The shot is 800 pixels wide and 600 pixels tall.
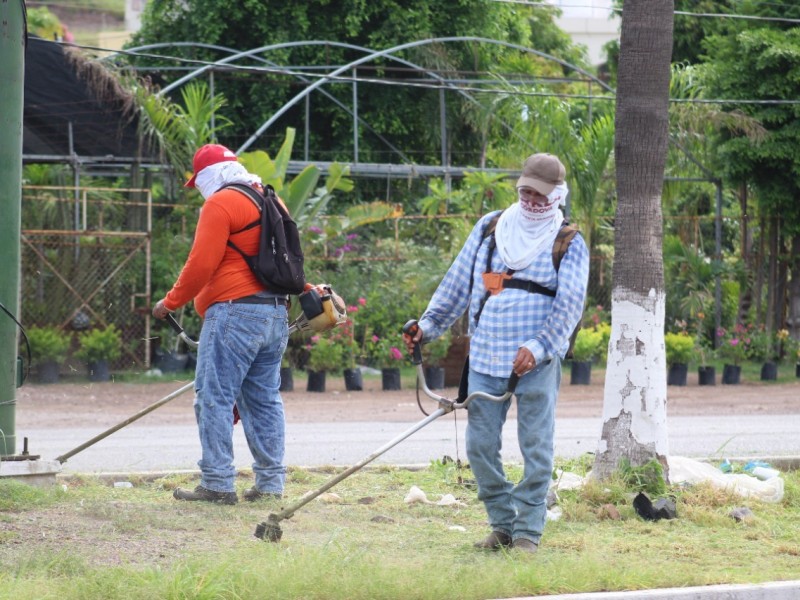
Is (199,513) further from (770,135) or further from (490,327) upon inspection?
(770,135)

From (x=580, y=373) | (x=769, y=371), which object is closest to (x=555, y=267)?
(x=580, y=373)

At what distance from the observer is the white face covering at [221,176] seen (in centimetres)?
708

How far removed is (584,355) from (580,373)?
29 centimetres

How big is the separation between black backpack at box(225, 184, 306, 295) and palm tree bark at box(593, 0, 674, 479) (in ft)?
6.61

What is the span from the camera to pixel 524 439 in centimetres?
593

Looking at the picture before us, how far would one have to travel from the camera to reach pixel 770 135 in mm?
A: 19609

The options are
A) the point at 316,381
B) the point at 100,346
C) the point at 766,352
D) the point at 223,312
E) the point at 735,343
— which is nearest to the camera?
the point at 223,312

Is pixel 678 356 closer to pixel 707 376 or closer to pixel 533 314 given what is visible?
pixel 707 376

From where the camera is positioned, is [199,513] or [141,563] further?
[199,513]

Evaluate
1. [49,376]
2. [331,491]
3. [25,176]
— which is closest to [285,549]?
[331,491]

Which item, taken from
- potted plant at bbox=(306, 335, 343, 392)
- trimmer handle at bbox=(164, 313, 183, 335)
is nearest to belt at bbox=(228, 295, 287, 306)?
trimmer handle at bbox=(164, 313, 183, 335)

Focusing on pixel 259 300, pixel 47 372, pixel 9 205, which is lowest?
pixel 47 372

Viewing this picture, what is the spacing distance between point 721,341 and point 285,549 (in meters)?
16.3

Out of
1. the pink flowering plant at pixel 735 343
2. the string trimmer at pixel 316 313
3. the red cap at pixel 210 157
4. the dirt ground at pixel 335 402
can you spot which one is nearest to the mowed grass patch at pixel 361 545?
the string trimmer at pixel 316 313
